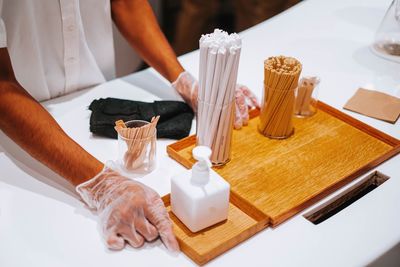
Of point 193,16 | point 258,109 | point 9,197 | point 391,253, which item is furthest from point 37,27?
point 193,16

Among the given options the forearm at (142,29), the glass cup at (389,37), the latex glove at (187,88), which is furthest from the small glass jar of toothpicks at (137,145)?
the glass cup at (389,37)

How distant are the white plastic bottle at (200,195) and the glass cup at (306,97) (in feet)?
1.40

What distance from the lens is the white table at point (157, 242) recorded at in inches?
36.0

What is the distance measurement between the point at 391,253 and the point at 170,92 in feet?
2.31

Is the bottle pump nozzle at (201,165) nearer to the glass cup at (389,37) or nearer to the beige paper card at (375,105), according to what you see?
the beige paper card at (375,105)

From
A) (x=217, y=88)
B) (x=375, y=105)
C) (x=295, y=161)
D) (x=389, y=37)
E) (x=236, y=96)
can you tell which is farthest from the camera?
(x=389, y=37)

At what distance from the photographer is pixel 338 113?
131cm

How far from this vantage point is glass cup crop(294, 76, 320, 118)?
1270mm

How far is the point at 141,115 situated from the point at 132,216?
0.36 metres

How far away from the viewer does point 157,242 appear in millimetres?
944

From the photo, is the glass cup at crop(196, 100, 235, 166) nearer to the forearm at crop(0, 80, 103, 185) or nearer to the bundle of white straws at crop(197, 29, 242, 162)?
the bundle of white straws at crop(197, 29, 242, 162)

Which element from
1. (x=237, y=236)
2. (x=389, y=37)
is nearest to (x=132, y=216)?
(x=237, y=236)

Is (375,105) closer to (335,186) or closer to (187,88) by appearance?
(335,186)

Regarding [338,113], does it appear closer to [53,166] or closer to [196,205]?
[196,205]
